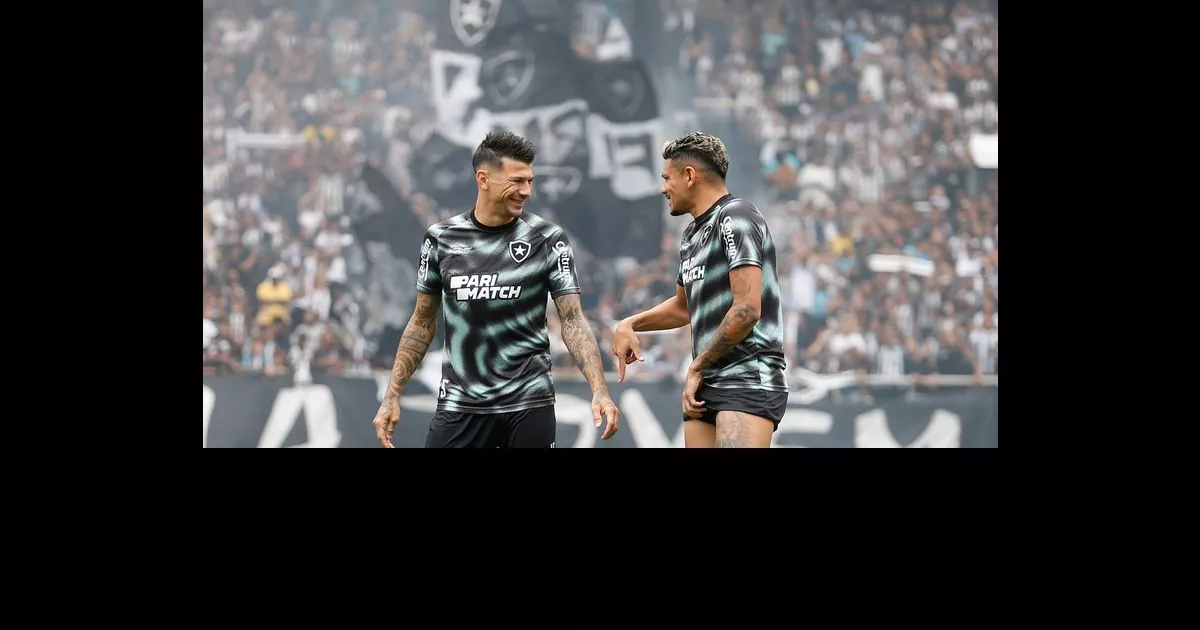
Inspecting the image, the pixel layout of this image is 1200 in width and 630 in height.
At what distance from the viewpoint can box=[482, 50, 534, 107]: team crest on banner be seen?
16.6 meters

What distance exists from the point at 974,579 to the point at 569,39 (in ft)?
45.1

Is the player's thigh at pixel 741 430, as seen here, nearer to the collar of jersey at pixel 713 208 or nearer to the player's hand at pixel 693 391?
the player's hand at pixel 693 391

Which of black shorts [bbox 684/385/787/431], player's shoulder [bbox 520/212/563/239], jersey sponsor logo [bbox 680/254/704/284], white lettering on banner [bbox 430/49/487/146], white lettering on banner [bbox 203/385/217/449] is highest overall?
white lettering on banner [bbox 430/49/487/146]

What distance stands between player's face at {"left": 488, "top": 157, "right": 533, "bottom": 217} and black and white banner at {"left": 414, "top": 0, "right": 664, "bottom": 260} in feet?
31.4

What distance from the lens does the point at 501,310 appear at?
618 centimetres

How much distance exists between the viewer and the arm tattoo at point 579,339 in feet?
19.3

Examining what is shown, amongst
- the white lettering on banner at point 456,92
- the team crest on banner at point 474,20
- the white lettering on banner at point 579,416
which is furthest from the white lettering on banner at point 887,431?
the team crest on banner at point 474,20

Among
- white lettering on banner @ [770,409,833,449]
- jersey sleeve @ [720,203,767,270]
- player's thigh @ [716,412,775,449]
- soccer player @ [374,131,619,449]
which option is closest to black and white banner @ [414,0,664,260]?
white lettering on banner @ [770,409,833,449]

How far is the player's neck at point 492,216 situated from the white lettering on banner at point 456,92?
10352mm

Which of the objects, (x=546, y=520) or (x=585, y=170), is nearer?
(x=546, y=520)

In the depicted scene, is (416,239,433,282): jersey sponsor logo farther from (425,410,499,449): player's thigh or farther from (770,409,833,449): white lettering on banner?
(770,409,833,449): white lettering on banner
